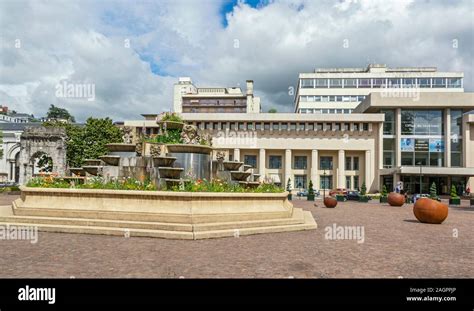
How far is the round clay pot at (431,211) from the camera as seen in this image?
52.6 ft

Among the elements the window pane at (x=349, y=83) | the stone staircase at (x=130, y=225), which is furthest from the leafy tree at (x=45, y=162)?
the window pane at (x=349, y=83)

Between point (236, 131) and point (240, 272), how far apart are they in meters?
57.1

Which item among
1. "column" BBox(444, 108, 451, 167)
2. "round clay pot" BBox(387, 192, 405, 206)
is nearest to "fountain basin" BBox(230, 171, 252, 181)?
"round clay pot" BBox(387, 192, 405, 206)

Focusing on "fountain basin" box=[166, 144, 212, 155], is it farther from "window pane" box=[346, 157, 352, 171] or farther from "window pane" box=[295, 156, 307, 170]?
"window pane" box=[346, 157, 352, 171]

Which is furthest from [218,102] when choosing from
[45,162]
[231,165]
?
[231,165]

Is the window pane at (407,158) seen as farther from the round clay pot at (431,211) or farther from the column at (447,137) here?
the round clay pot at (431,211)

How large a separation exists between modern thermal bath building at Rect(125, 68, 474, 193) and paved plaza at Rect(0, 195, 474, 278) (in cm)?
4663

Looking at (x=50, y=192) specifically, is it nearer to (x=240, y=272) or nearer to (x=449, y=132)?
(x=240, y=272)

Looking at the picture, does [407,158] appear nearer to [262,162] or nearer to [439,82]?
[262,162]

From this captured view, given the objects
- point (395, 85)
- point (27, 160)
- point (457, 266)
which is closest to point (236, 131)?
point (27, 160)

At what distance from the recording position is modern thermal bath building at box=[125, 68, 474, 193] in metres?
57.0

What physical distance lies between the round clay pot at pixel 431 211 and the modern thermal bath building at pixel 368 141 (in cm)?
4068

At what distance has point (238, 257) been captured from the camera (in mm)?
8289
